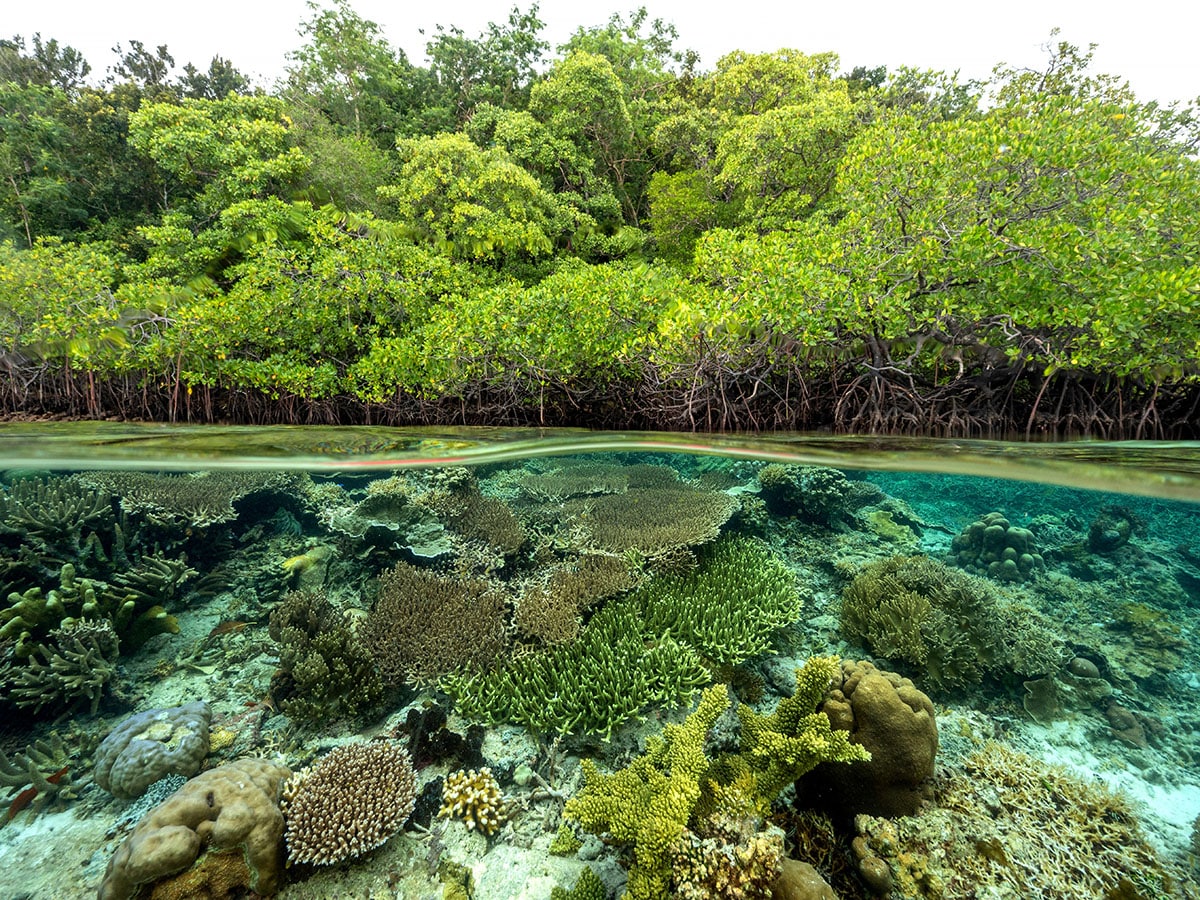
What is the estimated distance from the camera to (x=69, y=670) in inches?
198

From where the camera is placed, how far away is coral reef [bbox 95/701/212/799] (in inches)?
162

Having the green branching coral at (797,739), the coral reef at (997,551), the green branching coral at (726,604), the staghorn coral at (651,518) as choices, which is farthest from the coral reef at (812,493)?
the green branching coral at (797,739)

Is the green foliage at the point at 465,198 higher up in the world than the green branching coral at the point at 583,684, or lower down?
higher up

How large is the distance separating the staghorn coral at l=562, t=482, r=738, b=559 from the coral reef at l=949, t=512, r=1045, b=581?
4.64 metres

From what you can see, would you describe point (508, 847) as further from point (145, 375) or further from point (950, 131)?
point (145, 375)

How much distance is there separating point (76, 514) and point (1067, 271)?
554 inches

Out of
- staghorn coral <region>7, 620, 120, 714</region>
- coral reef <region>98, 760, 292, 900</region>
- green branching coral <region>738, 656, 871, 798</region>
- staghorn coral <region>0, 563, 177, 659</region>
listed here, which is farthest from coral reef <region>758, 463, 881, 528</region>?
staghorn coral <region>7, 620, 120, 714</region>

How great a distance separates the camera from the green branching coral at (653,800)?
3191mm

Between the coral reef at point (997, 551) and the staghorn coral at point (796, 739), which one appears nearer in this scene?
the staghorn coral at point (796, 739)

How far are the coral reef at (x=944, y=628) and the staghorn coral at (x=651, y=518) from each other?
7.09 feet

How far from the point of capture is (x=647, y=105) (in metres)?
20.0

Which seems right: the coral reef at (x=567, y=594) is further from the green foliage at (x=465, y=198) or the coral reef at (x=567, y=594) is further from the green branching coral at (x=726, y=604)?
the green foliage at (x=465, y=198)

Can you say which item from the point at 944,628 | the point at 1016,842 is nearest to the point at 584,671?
the point at 1016,842

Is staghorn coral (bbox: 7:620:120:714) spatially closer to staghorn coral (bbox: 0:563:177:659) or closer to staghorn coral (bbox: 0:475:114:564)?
staghorn coral (bbox: 0:563:177:659)
